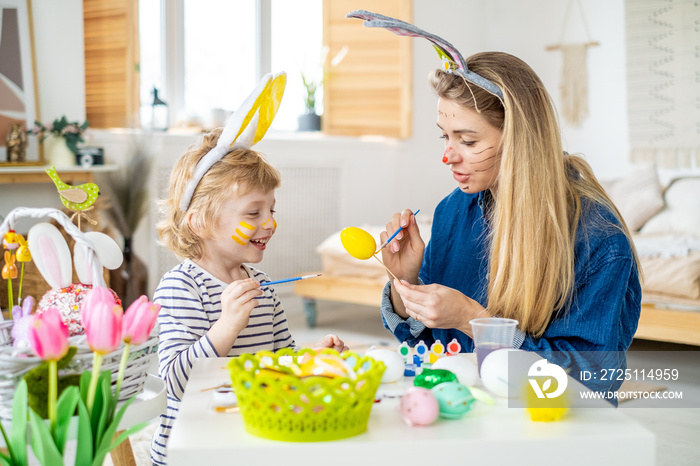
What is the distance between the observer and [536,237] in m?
1.46

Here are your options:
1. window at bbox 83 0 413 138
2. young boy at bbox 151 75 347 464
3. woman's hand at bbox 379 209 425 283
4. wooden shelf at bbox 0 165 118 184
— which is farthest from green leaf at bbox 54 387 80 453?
window at bbox 83 0 413 138

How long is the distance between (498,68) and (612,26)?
177 inches

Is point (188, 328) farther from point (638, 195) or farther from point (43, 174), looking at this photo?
point (638, 195)

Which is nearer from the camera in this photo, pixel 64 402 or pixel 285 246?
pixel 64 402

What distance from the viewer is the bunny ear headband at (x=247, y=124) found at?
1631 millimetres

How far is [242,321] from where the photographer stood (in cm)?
138

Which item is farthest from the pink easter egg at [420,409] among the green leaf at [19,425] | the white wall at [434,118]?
the white wall at [434,118]

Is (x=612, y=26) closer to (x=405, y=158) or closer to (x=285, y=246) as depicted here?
(x=405, y=158)

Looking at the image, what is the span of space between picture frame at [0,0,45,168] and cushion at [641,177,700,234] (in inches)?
143

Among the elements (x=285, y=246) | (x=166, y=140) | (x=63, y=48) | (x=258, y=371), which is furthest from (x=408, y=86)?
(x=258, y=371)

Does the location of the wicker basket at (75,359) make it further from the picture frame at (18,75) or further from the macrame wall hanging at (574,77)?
the macrame wall hanging at (574,77)

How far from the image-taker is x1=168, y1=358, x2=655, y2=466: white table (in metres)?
0.87

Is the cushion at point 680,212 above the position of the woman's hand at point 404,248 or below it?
below

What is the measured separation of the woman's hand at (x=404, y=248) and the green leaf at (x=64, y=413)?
942 millimetres
